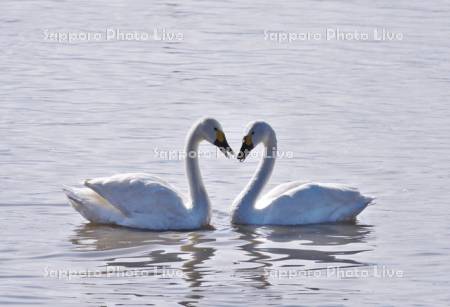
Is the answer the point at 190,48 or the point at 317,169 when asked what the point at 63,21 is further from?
the point at 317,169

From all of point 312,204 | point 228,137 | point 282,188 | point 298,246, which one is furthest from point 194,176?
point 228,137

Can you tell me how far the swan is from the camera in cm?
1281

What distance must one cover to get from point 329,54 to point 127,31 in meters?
3.94

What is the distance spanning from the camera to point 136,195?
12812mm

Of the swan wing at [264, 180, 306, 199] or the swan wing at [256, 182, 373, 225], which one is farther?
the swan wing at [264, 180, 306, 199]

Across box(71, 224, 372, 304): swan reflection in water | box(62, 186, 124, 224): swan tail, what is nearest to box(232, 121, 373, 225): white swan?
box(71, 224, 372, 304): swan reflection in water

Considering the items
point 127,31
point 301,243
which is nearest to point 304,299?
point 301,243

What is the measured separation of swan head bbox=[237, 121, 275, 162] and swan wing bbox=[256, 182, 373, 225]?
1.66 ft

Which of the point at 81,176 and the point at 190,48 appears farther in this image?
the point at 190,48

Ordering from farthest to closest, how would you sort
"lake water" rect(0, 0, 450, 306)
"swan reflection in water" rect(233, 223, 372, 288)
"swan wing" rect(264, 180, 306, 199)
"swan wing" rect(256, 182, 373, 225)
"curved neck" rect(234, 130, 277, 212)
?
"swan wing" rect(264, 180, 306, 199)
"curved neck" rect(234, 130, 277, 212)
"swan wing" rect(256, 182, 373, 225)
"swan reflection in water" rect(233, 223, 372, 288)
"lake water" rect(0, 0, 450, 306)

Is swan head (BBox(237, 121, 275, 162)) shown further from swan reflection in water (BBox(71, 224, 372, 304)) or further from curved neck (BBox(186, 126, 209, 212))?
swan reflection in water (BBox(71, 224, 372, 304))

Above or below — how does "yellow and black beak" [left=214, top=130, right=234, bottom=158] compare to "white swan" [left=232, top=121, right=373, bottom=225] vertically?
above

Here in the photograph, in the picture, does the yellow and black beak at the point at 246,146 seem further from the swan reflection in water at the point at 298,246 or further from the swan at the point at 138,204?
the swan reflection in water at the point at 298,246

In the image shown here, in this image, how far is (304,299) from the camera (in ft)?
34.3
